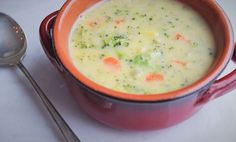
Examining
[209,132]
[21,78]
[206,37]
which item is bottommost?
[21,78]

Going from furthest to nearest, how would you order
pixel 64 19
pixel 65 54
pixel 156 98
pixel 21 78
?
1. pixel 21 78
2. pixel 64 19
3. pixel 65 54
4. pixel 156 98

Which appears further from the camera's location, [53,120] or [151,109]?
[53,120]

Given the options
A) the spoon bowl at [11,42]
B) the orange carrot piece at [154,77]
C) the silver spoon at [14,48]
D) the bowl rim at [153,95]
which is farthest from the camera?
the spoon bowl at [11,42]

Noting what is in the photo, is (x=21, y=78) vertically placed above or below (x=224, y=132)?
below

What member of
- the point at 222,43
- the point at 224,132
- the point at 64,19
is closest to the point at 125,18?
the point at 64,19

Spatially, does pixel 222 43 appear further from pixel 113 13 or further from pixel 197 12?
pixel 113 13

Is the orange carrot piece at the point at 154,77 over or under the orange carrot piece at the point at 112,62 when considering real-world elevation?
over

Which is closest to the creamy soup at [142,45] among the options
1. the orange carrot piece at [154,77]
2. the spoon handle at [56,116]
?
the orange carrot piece at [154,77]

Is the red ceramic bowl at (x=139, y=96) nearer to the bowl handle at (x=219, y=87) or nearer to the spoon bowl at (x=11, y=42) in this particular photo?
the bowl handle at (x=219, y=87)
